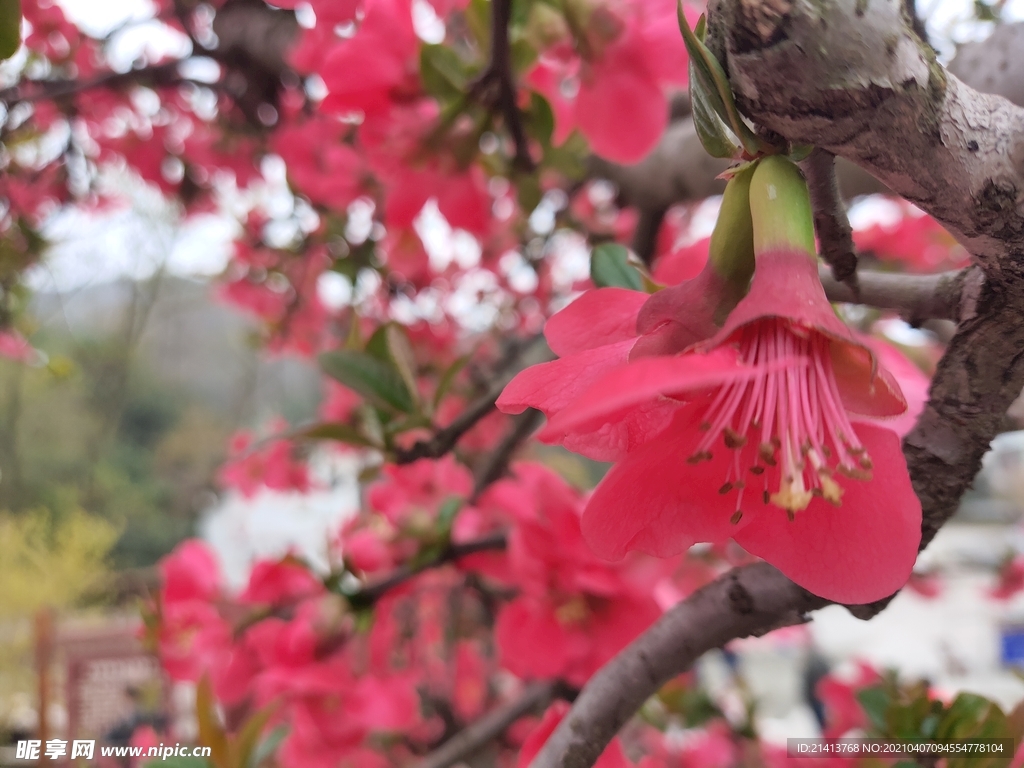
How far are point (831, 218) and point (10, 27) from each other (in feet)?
0.99

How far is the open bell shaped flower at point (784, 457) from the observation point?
0.55 feet

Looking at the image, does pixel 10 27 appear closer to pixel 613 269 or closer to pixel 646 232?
pixel 613 269

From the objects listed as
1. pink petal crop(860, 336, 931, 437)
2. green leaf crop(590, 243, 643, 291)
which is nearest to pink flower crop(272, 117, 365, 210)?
green leaf crop(590, 243, 643, 291)

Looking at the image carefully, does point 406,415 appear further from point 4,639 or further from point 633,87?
point 4,639

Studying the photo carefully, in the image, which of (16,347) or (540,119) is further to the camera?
(16,347)

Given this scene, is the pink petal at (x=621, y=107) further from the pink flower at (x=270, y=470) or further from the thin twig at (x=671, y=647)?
the pink flower at (x=270, y=470)

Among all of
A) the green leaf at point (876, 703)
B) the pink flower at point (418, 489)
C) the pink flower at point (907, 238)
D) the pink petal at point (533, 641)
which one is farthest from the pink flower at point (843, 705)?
the pink flower at point (907, 238)

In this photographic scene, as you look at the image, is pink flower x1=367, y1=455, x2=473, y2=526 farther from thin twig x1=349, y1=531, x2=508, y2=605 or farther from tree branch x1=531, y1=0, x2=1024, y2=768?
tree branch x1=531, y1=0, x2=1024, y2=768

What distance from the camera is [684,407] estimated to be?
200mm

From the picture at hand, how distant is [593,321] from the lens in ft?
0.70

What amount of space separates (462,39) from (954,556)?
84.5 inches

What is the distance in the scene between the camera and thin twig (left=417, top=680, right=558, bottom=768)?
612mm

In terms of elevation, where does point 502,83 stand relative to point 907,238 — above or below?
above

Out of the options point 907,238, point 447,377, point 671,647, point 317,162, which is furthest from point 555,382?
point 907,238
